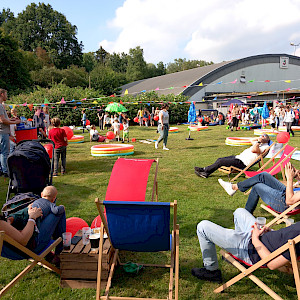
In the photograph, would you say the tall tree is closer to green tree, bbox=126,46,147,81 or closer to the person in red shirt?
green tree, bbox=126,46,147,81

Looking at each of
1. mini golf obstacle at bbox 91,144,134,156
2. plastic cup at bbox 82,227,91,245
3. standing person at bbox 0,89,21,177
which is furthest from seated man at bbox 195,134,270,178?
standing person at bbox 0,89,21,177

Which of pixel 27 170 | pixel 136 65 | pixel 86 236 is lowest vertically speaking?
pixel 86 236

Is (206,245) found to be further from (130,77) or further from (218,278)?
(130,77)

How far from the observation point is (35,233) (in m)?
2.72

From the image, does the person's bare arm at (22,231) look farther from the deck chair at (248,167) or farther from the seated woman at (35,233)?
the deck chair at (248,167)

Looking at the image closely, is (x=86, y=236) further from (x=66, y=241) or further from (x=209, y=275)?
(x=209, y=275)

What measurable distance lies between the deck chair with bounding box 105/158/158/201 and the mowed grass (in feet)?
0.36

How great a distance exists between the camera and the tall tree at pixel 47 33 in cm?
6412

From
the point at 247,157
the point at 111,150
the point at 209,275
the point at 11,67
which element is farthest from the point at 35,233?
the point at 11,67

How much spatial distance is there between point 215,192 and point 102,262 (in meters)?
3.59

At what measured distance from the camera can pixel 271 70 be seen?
131ft

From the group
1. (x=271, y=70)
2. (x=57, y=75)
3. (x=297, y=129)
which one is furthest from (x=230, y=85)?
(x=57, y=75)

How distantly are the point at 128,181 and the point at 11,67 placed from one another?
129 feet

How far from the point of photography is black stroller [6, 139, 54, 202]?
3787 mm
